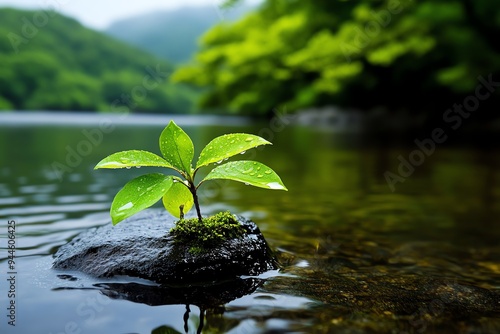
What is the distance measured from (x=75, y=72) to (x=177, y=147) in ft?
250

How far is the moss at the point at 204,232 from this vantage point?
2.16m

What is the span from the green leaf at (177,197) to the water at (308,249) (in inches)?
16.2

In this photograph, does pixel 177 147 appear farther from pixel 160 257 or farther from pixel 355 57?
pixel 355 57

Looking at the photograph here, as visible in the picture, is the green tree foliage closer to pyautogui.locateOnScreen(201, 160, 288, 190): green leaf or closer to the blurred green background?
the blurred green background

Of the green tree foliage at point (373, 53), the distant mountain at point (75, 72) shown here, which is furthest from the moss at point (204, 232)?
the distant mountain at point (75, 72)

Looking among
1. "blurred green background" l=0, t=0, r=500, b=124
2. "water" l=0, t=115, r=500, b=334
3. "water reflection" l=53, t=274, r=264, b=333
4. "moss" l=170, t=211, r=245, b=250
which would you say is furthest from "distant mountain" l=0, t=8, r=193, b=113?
"water reflection" l=53, t=274, r=264, b=333

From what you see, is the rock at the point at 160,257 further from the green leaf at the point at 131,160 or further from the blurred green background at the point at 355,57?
the blurred green background at the point at 355,57

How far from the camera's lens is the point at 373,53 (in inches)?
644

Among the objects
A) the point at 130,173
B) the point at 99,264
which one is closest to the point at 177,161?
the point at 99,264

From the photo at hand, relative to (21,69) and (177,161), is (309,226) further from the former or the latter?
(21,69)

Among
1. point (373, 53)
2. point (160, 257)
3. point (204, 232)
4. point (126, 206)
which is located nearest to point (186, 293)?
point (160, 257)

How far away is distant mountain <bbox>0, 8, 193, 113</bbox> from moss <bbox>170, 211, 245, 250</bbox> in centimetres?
4947

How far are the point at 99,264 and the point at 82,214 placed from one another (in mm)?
1714

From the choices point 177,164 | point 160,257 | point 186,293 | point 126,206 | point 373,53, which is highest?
point 373,53
